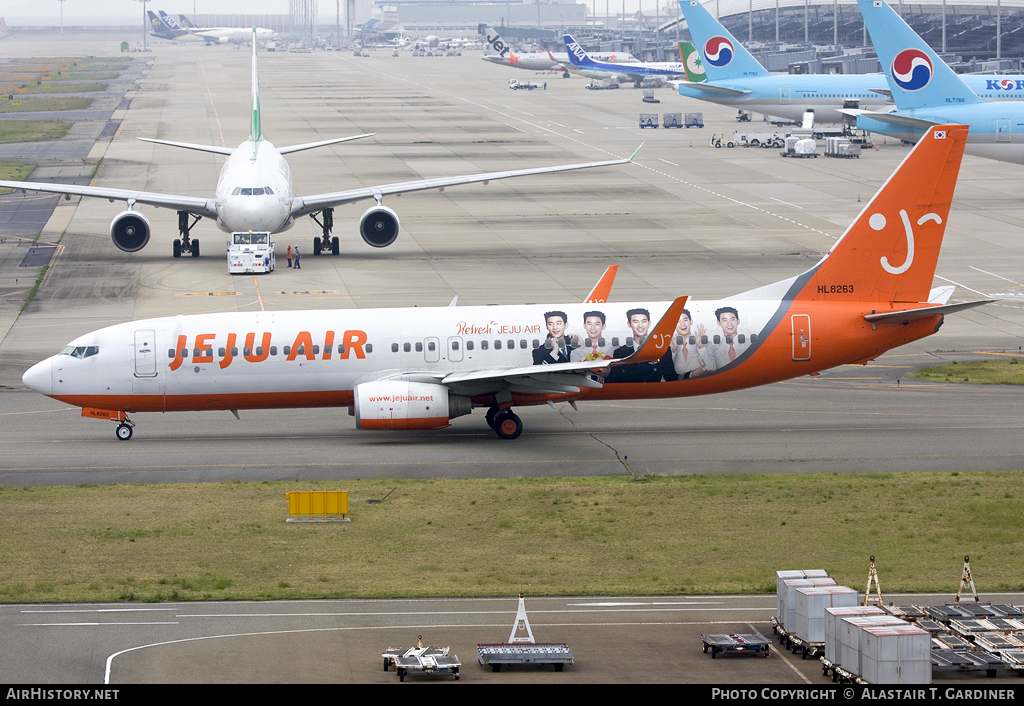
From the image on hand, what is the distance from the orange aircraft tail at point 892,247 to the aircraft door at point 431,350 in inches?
456

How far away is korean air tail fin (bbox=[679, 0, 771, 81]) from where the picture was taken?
120000 millimetres

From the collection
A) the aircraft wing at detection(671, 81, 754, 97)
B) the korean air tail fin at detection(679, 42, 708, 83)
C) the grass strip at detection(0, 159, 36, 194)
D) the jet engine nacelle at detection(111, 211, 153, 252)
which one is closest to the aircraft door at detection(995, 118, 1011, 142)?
the aircraft wing at detection(671, 81, 754, 97)

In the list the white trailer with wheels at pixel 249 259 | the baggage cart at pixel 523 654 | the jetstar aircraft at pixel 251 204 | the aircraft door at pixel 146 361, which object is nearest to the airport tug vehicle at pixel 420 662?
the baggage cart at pixel 523 654

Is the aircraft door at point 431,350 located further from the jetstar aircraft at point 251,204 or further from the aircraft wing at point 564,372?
the jetstar aircraft at point 251,204

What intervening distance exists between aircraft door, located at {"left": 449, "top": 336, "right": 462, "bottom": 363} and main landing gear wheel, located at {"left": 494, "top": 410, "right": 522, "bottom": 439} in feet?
7.09

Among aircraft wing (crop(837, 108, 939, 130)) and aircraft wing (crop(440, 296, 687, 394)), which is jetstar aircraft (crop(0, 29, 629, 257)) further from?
aircraft wing (crop(440, 296, 687, 394))

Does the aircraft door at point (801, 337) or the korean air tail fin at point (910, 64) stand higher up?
the korean air tail fin at point (910, 64)

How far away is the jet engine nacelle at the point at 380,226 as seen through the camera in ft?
228

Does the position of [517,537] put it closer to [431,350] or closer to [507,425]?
[507,425]

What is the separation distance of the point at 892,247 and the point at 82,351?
25.4 m

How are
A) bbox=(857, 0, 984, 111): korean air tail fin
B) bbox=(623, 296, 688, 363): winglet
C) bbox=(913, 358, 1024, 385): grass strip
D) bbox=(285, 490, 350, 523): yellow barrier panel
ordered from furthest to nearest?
bbox=(857, 0, 984, 111): korean air tail fin
bbox=(913, 358, 1024, 385): grass strip
bbox=(623, 296, 688, 363): winglet
bbox=(285, 490, 350, 523): yellow barrier panel

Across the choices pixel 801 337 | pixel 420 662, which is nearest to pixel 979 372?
pixel 801 337

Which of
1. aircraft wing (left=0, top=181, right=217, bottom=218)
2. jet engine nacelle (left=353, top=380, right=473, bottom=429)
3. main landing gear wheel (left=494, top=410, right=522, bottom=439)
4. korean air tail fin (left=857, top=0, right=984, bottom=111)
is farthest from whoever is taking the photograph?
korean air tail fin (left=857, top=0, right=984, bottom=111)

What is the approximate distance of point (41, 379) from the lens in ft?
129
